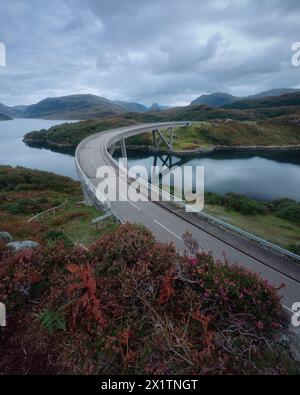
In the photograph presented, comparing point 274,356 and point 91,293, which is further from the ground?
point 91,293

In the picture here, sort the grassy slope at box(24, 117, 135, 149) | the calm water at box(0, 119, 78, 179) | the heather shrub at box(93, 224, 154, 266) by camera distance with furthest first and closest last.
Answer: the grassy slope at box(24, 117, 135, 149) → the calm water at box(0, 119, 78, 179) → the heather shrub at box(93, 224, 154, 266)

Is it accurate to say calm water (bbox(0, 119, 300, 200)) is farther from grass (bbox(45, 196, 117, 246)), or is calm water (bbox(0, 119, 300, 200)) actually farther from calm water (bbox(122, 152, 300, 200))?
grass (bbox(45, 196, 117, 246))

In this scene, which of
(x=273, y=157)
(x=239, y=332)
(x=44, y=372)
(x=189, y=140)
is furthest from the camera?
(x=189, y=140)

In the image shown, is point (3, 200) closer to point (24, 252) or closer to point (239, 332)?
point (24, 252)

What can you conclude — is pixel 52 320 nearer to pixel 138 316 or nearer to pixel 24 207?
pixel 138 316

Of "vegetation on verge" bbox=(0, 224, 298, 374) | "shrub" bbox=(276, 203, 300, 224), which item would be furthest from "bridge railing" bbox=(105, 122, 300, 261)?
"shrub" bbox=(276, 203, 300, 224)

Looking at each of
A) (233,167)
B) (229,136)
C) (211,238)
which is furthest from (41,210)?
(229,136)

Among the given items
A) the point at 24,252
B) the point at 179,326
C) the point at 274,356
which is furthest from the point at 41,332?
the point at 274,356
